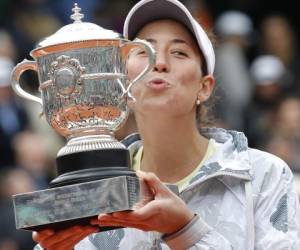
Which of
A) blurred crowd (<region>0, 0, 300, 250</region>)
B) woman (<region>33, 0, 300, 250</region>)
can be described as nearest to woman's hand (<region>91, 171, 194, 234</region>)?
woman (<region>33, 0, 300, 250</region>)

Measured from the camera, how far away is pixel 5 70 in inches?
384

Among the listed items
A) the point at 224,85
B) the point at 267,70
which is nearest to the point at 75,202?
the point at 224,85

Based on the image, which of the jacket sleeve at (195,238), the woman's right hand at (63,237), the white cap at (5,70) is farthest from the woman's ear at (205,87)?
the white cap at (5,70)

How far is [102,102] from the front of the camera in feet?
15.3

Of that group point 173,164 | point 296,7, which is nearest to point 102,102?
point 173,164

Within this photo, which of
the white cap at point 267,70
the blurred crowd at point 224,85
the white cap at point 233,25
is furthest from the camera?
the white cap at point 233,25

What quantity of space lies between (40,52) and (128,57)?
490mm

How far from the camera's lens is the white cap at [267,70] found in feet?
35.2

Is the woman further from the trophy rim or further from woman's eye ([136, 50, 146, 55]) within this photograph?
the trophy rim

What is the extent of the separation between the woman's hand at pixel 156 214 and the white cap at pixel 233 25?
696 cm

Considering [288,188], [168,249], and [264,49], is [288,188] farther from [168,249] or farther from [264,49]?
[264,49]

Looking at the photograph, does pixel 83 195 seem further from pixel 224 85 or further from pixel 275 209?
pixel 224 85

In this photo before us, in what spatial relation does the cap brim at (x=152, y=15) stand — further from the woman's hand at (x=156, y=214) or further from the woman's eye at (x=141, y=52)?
the woman's hand at (x=156, y=214)

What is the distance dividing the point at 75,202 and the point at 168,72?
0.70m
